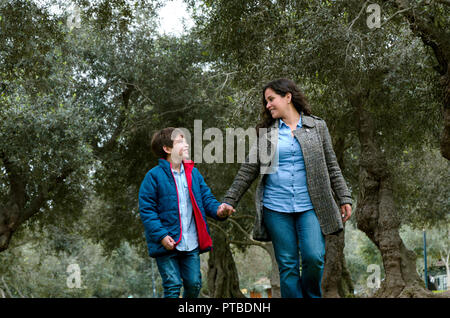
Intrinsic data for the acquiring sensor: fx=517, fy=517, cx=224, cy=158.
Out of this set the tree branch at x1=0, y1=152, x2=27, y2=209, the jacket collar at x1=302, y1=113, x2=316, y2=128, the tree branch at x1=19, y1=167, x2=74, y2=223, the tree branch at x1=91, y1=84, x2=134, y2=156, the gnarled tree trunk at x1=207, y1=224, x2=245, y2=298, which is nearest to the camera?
the jacket collar at x1=302, y1=113, x2=316, y2=128

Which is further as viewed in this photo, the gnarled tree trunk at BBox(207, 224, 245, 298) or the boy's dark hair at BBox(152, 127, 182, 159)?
the gnarled tree trunk at BBox(207, 224, 245, 298)

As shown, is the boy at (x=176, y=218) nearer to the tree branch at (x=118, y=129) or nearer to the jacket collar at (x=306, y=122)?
the jacket collar at (x=306, y=122)

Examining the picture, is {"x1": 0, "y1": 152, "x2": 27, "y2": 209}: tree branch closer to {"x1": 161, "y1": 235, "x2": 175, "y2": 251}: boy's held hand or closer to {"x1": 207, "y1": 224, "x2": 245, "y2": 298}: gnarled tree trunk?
{"x1": 161, "y1": 235, "x2": 175, "y2": 251}: boy's held hand

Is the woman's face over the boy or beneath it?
over

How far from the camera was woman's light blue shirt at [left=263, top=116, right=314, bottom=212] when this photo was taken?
161 inches

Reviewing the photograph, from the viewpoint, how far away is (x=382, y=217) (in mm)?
11812

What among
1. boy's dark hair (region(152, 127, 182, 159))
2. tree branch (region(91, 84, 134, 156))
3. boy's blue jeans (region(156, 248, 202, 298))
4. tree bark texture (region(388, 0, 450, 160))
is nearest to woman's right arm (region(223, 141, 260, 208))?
boy's blue jeans (region(156, 248, 202, 298))

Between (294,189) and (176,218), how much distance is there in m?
1.04

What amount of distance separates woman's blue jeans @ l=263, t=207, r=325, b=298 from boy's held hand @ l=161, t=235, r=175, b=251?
2.70 ft

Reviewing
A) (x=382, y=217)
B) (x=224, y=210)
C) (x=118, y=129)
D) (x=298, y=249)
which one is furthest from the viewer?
(x=118, y=129)

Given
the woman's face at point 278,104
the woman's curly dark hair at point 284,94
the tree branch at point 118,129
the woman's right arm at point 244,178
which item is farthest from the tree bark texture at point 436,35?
the tree branch at point 118,129

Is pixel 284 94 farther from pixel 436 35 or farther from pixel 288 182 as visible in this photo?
→ pixel 436 35

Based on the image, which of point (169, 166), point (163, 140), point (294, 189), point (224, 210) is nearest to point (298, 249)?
point (294, 189)

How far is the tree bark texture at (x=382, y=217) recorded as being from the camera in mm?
11297
